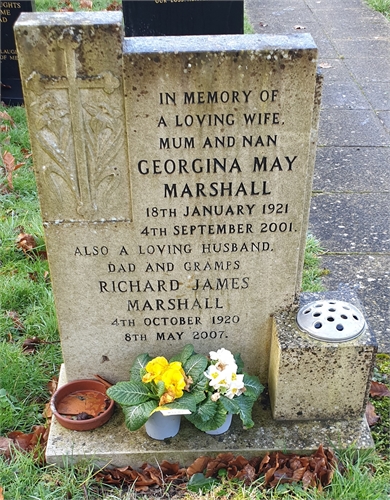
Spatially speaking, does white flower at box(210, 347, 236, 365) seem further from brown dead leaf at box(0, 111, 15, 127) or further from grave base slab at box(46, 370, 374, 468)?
brown dead leaf at box(0, 111, 15, 127)

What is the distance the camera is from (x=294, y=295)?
280cm

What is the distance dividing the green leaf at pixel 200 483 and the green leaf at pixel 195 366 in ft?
1.35

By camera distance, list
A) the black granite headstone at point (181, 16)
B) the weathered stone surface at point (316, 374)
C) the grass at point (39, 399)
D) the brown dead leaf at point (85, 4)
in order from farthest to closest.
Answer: the brown dead leaf at point (85, 4) < the black granite headstone at point (181, 16) < the weathered stone surface at point (316, 374) < the grass at point (39, 399)

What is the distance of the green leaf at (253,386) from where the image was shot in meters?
2.70

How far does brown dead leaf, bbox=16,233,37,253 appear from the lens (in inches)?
165

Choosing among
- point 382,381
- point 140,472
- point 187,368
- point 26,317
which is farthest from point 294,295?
point 26,317

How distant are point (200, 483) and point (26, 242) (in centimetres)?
228

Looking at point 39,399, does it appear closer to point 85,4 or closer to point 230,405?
point 230,405

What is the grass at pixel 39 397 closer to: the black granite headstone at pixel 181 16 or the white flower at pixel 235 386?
the white flower at pixel 235 386

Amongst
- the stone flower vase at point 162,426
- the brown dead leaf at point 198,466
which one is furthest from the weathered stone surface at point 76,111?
the brown dead leaf at point 198,466

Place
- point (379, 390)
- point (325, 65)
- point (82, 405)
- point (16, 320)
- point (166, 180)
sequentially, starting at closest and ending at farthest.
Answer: point (166, 180) → point (82, 405) → point (379, 390) → point (16, 320) → point (325, 65)

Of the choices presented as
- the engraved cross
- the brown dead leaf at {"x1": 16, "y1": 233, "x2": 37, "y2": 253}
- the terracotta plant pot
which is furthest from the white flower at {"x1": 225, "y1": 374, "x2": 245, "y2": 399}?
the brown dead leaf at {"x1": 16, "y1": 233, "x2": 37, "y2": 253}

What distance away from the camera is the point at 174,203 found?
2543 millimetres

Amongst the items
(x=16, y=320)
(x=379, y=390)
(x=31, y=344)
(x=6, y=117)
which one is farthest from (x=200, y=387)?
(x=6, y=117)
